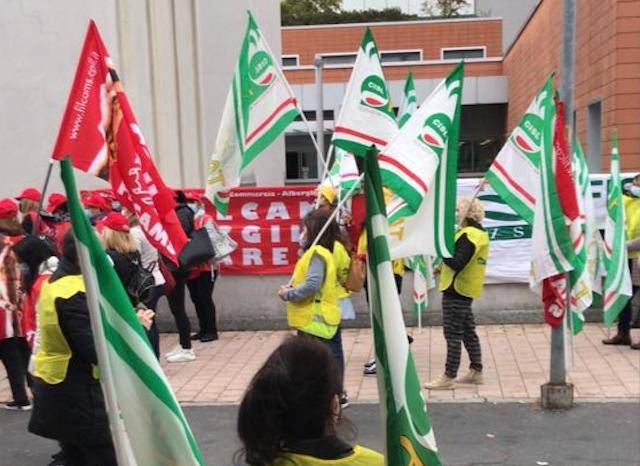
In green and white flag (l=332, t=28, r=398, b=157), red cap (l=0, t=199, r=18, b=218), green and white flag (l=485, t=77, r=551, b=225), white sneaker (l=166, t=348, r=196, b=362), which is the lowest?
white sneaker (l=166, t=348, r=196, b=362)

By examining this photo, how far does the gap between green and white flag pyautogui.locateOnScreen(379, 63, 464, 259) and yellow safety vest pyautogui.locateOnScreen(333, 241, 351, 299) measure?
3.92 feet

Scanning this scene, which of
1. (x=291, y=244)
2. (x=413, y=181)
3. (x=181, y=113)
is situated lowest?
(x=291, y=244)

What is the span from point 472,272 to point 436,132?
232cm

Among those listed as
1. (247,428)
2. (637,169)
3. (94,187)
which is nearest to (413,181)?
(247,428)

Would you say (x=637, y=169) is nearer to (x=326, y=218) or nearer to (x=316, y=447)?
(x=326, y=218)

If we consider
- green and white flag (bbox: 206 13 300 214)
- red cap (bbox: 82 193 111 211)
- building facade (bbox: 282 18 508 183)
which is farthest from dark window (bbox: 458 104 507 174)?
green and white flag (bbox: 206 13 300 214)

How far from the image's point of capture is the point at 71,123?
4.92 m

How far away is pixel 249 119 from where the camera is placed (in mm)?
6980

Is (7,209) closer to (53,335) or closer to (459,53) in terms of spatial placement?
(53,335)

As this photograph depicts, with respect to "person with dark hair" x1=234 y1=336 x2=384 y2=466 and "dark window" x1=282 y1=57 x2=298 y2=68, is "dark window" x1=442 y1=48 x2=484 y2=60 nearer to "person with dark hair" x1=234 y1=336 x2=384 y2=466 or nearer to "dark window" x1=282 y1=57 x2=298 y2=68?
"dark window" x1=282 y1=57 x2=298 y2=68

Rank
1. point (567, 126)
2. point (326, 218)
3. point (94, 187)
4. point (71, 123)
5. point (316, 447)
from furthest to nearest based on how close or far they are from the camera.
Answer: point (94, 187)
point (567, 126)
point (326, 218)
point (71, 123)
point (316, 447)

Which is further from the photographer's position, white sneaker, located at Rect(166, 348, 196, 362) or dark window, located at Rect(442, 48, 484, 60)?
dark window, located at Rect(442, 48, 484, 60)

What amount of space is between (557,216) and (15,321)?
4.41 meters

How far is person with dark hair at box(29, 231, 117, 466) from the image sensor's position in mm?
3980
